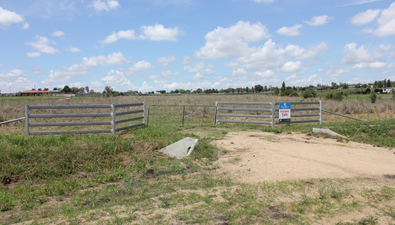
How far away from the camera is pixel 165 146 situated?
9.45 m

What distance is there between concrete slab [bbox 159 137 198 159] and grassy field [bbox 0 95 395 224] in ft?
1.03

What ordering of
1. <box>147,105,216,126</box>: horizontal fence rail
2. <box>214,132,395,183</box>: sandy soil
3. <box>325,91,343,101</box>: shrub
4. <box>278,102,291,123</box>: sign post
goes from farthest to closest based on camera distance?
1. <box>325,91,343,101</box>: shrub
2. <box>147,105,216,126</box>: horizontal fence rail
3. <box>278,102,291,123</box>: sign post
4. <box>214,132,395,183</box>: sandy soil

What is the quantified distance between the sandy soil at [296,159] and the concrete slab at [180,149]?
103cm

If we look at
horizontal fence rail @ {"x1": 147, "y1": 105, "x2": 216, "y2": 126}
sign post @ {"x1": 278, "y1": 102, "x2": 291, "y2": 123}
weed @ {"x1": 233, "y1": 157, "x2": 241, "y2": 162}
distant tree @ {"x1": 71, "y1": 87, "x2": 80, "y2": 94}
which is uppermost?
distant tree @ {"x1": 71, "y1": 87, "x2": 80, "y2": 94}

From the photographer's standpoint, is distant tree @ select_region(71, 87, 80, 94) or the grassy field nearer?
the grassy field

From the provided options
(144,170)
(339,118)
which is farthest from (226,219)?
(339,118)

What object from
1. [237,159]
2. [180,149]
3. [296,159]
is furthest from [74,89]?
[296,159]

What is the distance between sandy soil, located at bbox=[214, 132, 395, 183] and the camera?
6.74 m

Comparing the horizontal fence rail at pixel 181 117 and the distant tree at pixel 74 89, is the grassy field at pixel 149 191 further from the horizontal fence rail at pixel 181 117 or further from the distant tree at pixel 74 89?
the distant tree at pixel 74 89

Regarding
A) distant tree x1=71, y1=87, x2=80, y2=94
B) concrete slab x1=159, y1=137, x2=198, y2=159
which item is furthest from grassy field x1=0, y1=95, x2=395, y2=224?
distant tree x1=71, y1=87, x2=80, y2=94

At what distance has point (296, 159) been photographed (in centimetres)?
795

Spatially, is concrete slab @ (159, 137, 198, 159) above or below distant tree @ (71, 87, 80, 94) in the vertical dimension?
below

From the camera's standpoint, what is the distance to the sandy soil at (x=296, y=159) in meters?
6.74

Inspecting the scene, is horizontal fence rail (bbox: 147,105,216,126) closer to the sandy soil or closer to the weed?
the sandy soil
